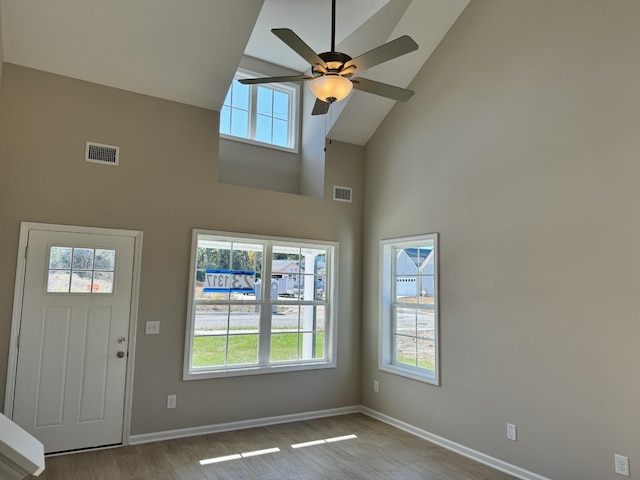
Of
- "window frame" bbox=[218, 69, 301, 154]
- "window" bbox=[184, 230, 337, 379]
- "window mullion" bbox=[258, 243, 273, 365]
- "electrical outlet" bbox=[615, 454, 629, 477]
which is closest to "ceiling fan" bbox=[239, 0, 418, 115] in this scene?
"window" bbox=[184, 230, 337, 379]

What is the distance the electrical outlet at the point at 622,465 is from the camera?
301 cm

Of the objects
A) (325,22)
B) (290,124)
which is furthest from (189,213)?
(325,22)

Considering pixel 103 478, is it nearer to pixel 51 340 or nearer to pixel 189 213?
pixel 51 340

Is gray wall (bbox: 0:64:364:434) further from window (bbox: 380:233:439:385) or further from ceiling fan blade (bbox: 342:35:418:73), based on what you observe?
ceiling fan blade (bbox: 342:35:418:73)

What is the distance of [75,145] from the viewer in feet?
13.8

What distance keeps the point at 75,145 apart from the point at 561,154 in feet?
14.4

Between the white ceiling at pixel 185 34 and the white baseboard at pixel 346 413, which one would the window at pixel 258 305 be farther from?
the white ceiling at pixel 185 34

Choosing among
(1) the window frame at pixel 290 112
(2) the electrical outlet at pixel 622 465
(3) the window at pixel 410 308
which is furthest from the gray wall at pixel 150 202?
(2) the electrical outlet at pixel 622 465

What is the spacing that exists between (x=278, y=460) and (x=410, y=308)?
2.18 meters

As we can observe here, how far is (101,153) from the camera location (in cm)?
429

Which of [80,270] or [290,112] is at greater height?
[290,112]

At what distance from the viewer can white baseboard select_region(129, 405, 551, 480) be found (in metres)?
3.78

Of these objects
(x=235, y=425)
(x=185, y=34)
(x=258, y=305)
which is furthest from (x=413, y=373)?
(x=185, y=34)

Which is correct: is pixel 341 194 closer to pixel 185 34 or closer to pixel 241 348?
pixel 241 348
